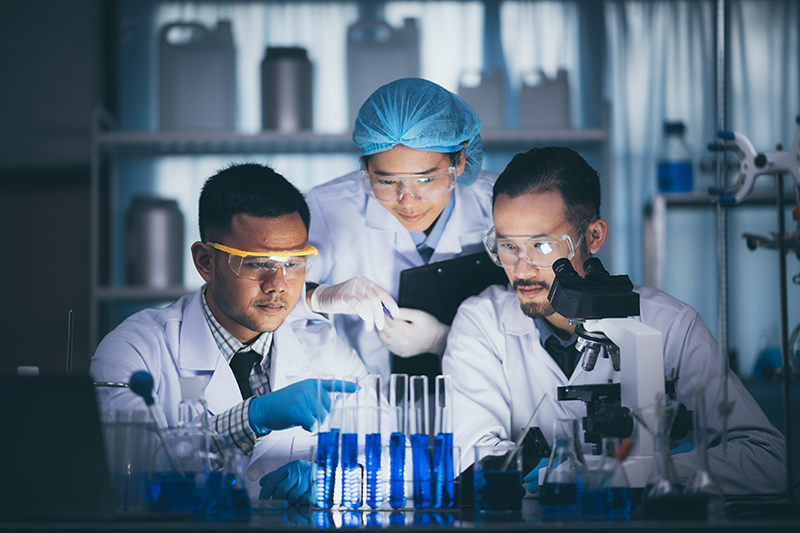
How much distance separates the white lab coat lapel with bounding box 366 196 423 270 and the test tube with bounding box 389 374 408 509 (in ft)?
2.80

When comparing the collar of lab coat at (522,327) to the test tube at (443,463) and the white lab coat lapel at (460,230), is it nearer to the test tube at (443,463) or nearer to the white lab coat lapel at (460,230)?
the white lab coat lapel at (460,230)

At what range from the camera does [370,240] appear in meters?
2.27

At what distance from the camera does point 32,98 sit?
119 inches

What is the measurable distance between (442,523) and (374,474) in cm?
23

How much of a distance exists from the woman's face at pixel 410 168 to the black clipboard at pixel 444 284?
180mm

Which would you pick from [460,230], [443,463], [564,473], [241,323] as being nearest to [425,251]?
[460,230]

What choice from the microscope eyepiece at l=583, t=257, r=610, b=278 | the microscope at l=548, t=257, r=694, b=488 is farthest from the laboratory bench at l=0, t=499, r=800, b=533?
the microscope eyepiece at l=583, t=257, r=610, b=278

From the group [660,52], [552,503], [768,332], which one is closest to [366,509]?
[552,503]

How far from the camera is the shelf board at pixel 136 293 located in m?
2.83

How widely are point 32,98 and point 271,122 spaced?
1108mm

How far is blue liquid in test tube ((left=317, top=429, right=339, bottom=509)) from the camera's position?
1.36 metres

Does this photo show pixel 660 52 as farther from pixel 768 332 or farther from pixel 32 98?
pixel 32 98

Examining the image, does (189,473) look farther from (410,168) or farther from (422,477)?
(410,168)

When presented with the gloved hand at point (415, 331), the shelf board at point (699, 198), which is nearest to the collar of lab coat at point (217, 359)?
the gloved hand at point (415, 331)
